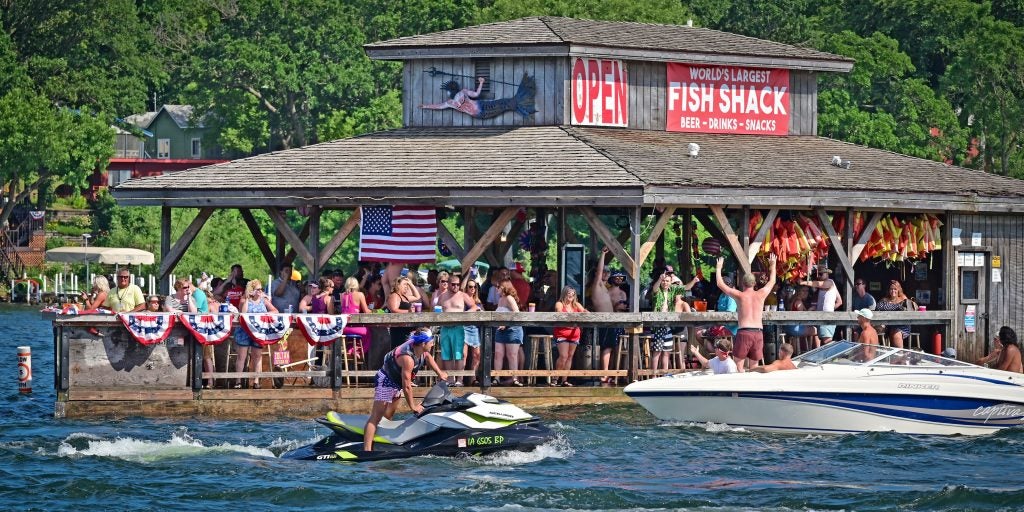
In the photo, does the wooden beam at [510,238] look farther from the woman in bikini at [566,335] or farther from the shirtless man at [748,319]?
the shirtless man at [748,319]

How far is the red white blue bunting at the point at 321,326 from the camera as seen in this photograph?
84.8 ft

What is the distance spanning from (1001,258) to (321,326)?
12.2 metres

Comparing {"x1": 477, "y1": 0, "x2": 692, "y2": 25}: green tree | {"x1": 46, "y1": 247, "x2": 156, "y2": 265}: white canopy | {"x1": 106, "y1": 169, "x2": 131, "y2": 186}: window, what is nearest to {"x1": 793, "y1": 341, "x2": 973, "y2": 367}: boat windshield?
{"x1": 477, "y1": 0, "x2": 692, "y2": 25}: green tree

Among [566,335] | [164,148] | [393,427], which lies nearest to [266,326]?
[393,427]

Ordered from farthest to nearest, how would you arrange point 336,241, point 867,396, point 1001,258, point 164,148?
point 164,148, point 1001,258, point 336,241, point 867,396

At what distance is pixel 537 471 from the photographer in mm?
21328

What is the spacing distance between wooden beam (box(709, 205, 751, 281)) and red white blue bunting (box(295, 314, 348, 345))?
6.13 meters

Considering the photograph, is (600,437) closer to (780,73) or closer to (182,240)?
(182,240)

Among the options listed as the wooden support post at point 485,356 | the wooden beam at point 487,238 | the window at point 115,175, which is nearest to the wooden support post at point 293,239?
the wooden beam at point 487,238

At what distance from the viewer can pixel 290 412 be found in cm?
2597

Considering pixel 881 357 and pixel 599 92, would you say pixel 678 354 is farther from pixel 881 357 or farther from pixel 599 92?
pixel 599 92

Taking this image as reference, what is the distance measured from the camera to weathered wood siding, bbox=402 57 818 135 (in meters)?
31.2

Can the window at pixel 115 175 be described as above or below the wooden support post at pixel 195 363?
above

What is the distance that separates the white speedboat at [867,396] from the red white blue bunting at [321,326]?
16.0 feet
